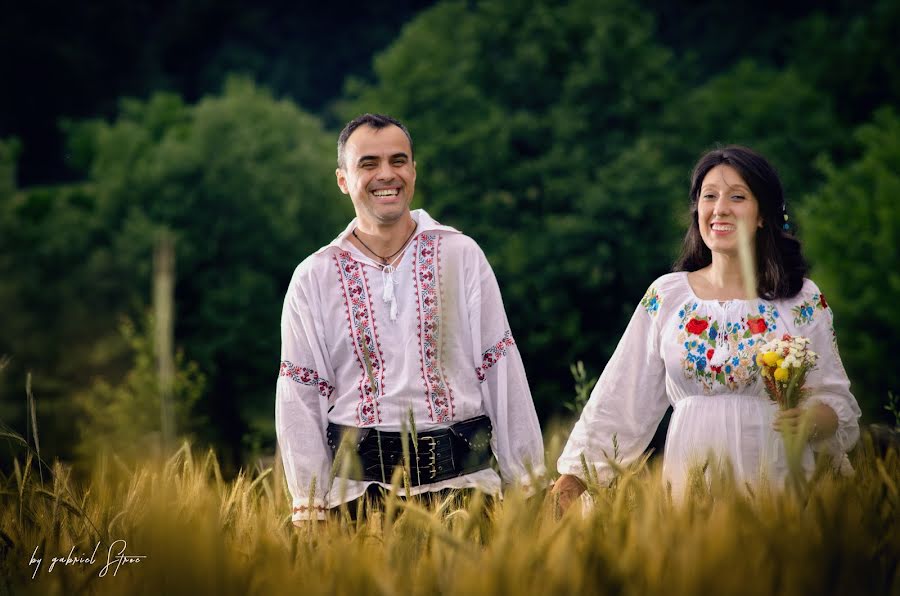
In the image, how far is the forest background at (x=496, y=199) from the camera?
797 inches

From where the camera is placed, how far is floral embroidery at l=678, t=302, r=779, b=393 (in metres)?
3.25

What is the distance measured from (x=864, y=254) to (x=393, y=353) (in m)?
20.9

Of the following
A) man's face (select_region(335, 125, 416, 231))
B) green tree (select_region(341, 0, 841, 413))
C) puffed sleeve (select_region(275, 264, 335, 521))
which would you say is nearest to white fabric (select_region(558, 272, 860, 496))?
puffed sleeve (select_region(275, 264, 335, 521))

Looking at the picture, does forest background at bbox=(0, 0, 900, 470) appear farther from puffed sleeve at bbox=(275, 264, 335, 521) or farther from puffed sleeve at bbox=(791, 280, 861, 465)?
puffed sleeve at bbox=(791, 280, 861, 465)

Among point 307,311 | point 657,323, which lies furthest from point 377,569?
point 657,323

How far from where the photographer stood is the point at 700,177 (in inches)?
137

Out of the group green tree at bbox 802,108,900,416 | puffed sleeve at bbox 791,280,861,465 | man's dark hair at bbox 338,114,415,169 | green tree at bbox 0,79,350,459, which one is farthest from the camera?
green tree at bbox 0,79,350,459

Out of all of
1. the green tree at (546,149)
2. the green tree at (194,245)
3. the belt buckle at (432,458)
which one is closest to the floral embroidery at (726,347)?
the belt buckle at (432,458)

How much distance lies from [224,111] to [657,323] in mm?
25442

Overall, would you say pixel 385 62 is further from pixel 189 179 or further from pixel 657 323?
pixel 657 323

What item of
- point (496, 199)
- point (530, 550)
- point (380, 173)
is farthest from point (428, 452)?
point (496, 199)

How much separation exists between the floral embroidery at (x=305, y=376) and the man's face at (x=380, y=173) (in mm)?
515

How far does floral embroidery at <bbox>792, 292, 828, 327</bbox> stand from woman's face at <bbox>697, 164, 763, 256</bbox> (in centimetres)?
26

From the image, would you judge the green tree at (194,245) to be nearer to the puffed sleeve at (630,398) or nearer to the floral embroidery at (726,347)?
the puffed sleeve at (630,398)
